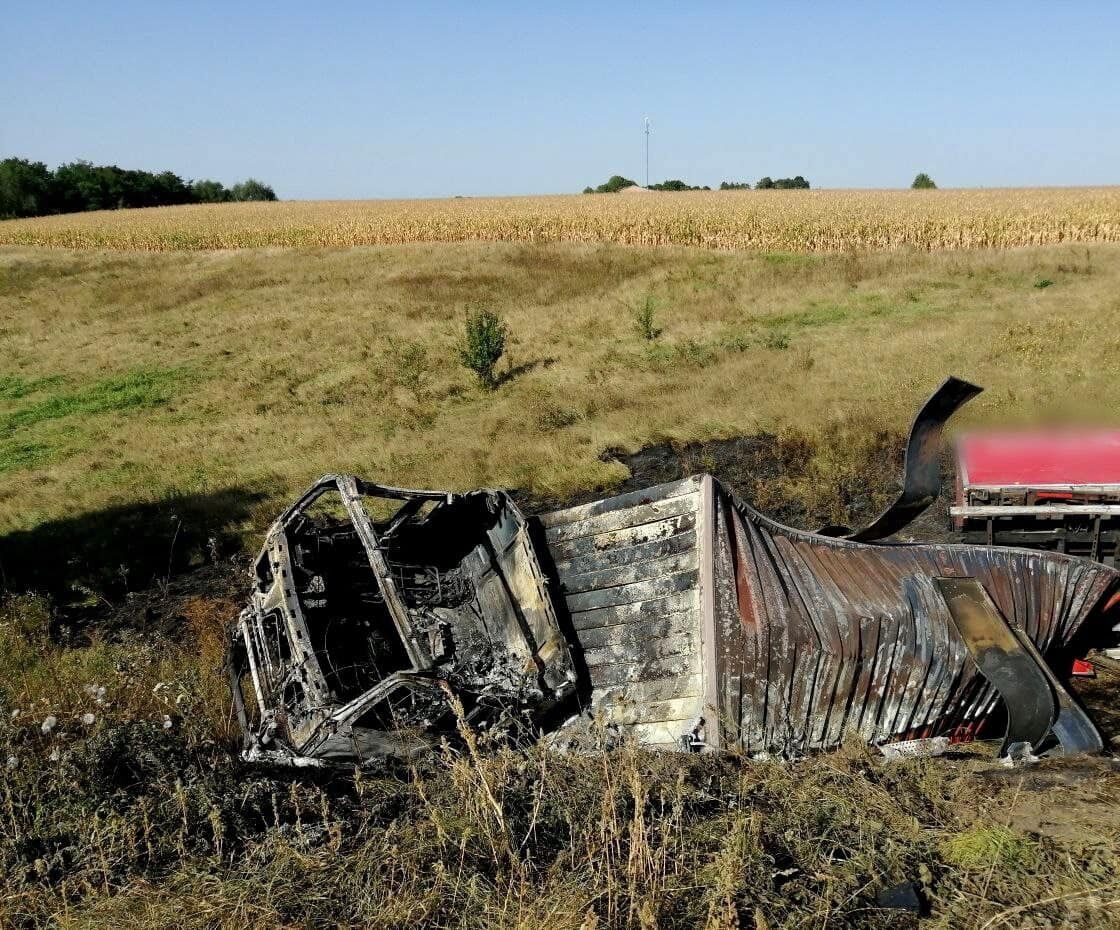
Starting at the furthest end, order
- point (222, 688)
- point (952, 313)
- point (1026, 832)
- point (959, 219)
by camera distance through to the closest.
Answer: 1. point (959, 219)
2. point (952, 313)
3. point (222, 688)
4. point (1026, 832)

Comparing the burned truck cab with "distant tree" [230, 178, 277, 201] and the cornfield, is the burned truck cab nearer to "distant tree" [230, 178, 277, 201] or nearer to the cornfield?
the cornfield

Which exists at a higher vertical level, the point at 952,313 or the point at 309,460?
the point at 952,313

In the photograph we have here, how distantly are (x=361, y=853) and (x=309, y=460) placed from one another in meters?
12.1

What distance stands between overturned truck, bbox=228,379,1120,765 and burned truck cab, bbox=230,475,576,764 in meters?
0.02

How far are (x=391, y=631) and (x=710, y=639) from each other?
3.49 metres

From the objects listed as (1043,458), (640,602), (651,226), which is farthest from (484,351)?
(651,226)

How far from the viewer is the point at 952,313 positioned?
21.1m

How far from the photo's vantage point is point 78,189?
74562 mm

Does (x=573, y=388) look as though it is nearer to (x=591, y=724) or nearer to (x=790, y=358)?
(x=790, y=358)

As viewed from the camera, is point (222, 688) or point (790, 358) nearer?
point (222, 688)

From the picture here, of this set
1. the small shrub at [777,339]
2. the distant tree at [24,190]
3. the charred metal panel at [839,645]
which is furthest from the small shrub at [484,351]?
the distant tree at [24,190]

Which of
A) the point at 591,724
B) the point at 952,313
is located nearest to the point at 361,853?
the point at 591,724

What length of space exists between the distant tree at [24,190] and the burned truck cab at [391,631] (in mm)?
75320

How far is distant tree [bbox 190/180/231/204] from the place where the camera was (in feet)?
285
